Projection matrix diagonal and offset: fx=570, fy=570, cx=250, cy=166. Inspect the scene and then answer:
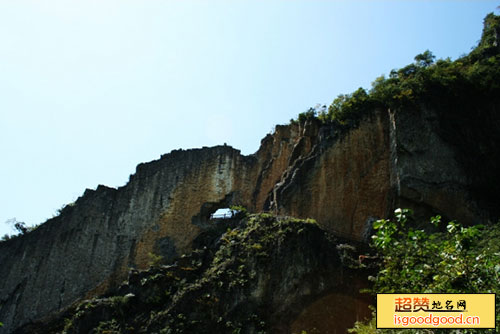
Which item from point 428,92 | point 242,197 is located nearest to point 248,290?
point 242,197

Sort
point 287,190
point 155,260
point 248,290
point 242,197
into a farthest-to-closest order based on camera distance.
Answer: point 242,197, point 155,260, point 287,190, point 248,290

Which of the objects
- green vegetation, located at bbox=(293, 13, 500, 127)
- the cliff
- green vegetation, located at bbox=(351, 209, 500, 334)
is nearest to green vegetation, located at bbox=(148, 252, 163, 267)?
the cliff

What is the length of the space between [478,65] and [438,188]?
485 cm

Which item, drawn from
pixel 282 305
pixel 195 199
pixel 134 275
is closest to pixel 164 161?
pixel 195 199

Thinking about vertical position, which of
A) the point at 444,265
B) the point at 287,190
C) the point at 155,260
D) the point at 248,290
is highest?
the point at 287,190

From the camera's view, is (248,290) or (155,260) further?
(155,260)

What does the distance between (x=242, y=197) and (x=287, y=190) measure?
3.21 metres

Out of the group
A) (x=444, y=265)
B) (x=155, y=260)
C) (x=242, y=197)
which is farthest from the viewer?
(x=242, y=197)

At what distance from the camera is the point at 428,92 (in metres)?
16.9

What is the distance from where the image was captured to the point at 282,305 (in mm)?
12844

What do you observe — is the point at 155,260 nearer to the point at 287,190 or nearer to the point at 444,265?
the point at 287,190

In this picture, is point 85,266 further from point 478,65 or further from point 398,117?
point 478,65

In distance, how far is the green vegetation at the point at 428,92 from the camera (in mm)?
16828

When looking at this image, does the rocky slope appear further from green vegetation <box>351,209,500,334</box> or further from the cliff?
green vegetation <box>351,209,500,334</box>
